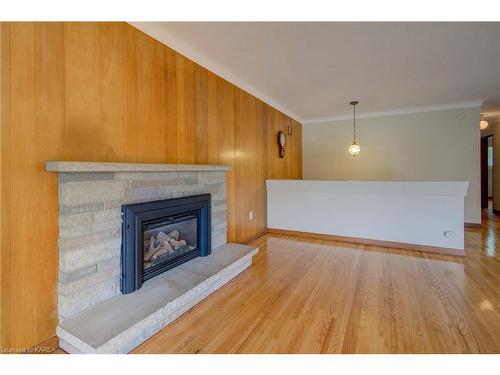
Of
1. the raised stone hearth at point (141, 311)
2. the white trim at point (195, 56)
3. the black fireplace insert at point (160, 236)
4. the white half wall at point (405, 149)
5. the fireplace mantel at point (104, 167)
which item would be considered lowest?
the raised stone hearth at point (141, 311)

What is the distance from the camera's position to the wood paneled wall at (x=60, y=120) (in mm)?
1336

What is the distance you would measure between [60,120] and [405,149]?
18.8 ft

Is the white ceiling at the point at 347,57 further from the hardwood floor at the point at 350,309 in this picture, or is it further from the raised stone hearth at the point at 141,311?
the hardwood floor at the point at 350,309

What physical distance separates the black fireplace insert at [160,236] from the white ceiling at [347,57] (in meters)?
1.54

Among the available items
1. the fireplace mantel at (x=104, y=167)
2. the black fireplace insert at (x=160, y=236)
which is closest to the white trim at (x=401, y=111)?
the black fireplace insert at (x=160, y=236)

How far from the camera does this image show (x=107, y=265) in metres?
1.69

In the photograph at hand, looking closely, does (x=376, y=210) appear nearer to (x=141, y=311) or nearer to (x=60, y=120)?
(x=141, y=311)

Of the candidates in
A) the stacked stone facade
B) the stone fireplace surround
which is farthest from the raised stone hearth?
the stacked stone facade

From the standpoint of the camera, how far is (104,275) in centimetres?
167

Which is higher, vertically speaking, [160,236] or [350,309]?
[160,236]

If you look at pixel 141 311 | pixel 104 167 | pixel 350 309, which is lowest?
pixel 350 309

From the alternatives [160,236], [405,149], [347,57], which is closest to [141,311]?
[160,236]

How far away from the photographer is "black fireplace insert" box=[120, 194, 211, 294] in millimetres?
1781

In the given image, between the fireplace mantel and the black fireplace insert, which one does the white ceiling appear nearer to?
the fireplace mantel
